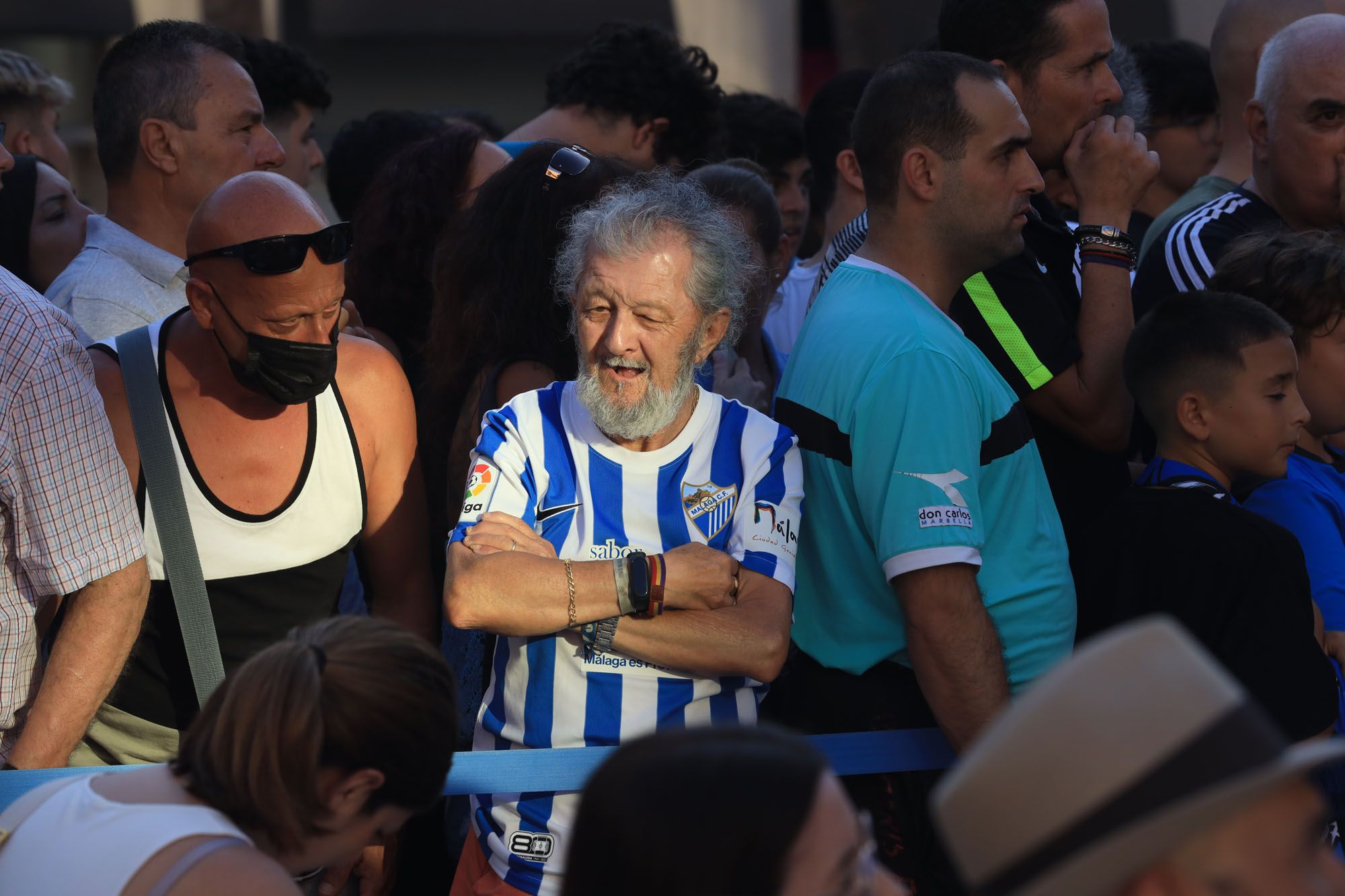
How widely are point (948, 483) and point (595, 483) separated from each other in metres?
0.72

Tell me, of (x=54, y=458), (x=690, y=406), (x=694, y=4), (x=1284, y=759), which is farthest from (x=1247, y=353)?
(x=694, y=4)

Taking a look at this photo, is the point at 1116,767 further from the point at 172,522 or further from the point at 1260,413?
the point at 172,522

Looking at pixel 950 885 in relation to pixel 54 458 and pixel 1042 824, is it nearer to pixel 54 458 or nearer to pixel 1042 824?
pixel 1042 824

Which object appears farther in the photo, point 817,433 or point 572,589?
point 817,433

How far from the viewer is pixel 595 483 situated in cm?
273

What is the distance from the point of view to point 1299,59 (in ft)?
13.0

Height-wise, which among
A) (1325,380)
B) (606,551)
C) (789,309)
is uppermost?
(1325,380)

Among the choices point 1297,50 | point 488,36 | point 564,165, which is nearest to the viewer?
point 564,165

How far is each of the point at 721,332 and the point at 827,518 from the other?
477mm

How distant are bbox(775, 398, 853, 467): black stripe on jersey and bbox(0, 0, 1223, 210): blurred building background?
34.3 feet

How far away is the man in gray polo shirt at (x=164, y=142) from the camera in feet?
11.8

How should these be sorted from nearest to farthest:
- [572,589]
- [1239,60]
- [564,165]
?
[572,589] → [564,165] → [1239,60]

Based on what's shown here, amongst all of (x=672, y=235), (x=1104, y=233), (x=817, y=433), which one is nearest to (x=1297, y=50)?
(x=1104, y=233)

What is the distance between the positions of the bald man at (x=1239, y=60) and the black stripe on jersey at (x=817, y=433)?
6.66ft
